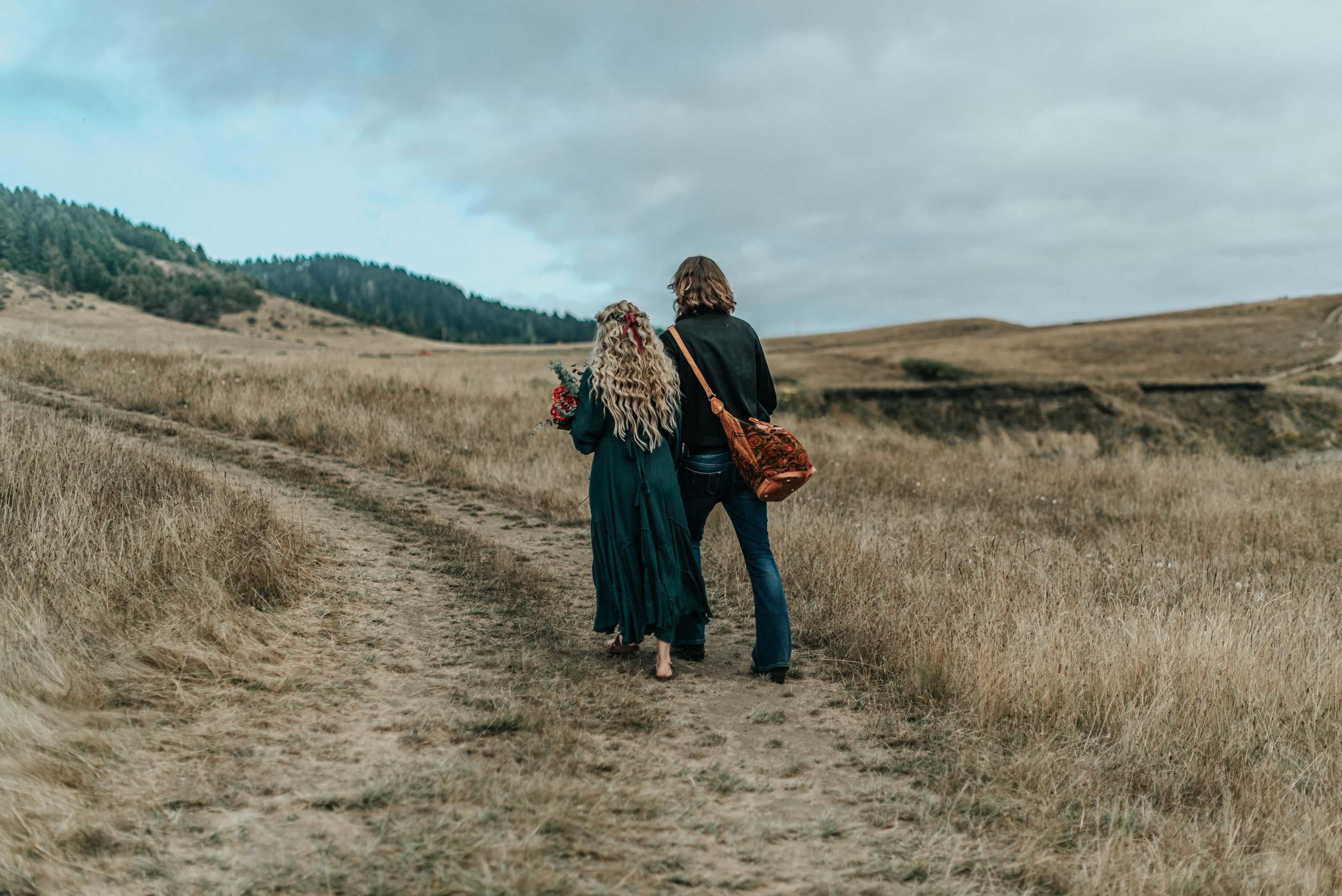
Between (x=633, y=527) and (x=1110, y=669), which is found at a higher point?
(x=633, y=527)

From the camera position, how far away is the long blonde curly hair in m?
4.48

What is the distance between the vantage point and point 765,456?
14.6 feet

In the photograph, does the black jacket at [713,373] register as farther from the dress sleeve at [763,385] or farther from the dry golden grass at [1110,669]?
the dry golden grass at [1110,669]

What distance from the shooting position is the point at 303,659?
442cm

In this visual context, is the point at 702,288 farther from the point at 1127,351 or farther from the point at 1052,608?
the point at 1127,351

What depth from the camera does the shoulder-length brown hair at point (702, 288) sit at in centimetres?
461

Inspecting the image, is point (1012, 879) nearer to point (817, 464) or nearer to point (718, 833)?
point (718, 833)

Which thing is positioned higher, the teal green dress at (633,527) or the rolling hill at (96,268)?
the rolling hill at (96,268)

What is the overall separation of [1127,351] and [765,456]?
43.4m

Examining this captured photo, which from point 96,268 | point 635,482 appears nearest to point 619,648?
point 635,482

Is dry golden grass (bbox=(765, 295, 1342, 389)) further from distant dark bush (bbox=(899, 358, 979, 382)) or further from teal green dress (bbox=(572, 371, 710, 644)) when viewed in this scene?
teal green dress (bbox=(572, 371, 710, 644))

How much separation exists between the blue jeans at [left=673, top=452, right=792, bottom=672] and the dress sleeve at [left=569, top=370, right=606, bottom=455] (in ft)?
1.93

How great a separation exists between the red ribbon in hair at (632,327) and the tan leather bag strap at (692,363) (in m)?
0.22

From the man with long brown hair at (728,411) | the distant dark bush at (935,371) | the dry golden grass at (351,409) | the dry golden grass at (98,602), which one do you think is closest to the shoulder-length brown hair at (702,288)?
the man with long brown hair at (728,411)
